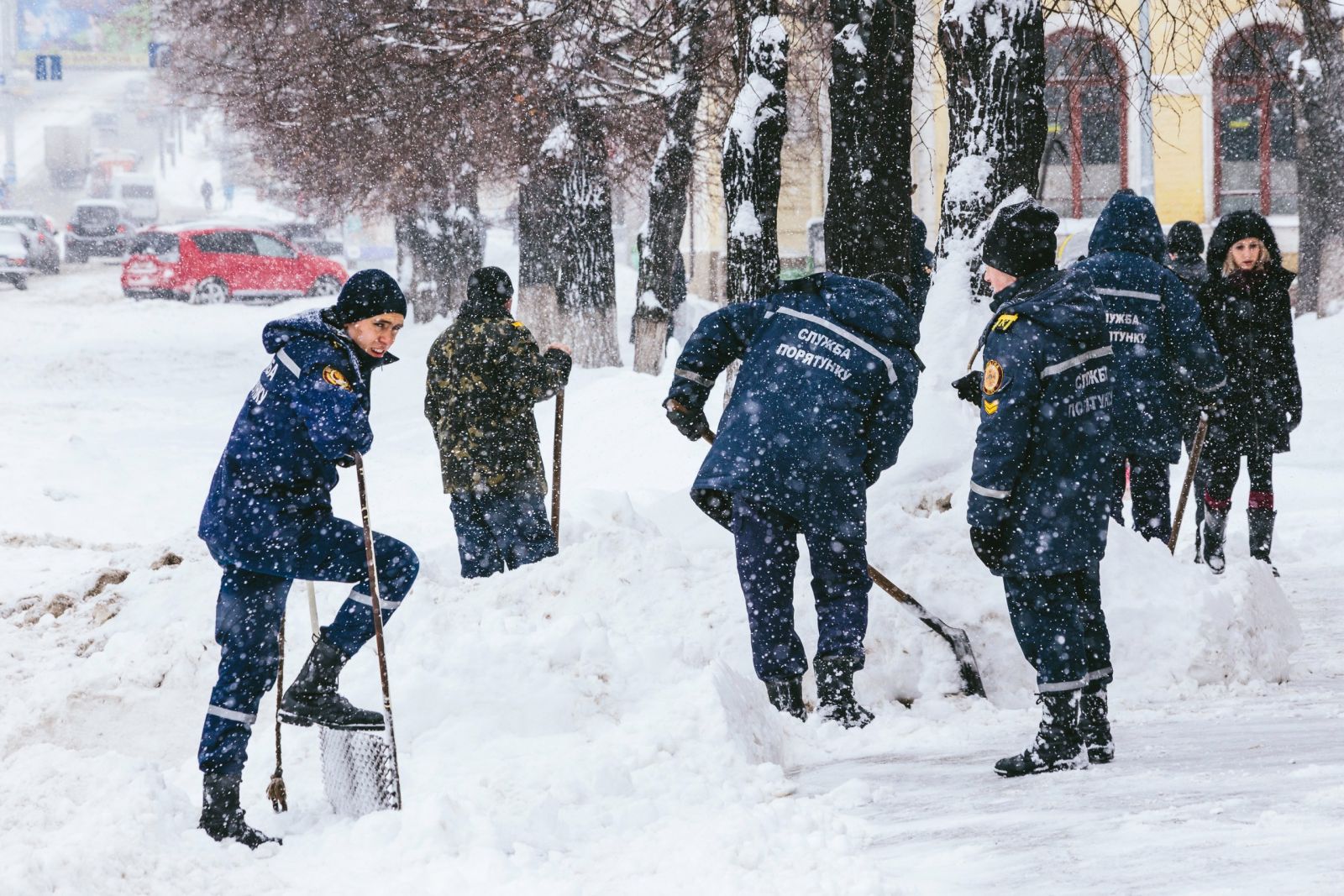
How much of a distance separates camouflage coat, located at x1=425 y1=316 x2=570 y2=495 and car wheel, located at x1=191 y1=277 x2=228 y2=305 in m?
24.8

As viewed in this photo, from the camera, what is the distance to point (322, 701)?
172 inches

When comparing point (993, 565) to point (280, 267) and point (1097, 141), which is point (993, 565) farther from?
point (280, 267)

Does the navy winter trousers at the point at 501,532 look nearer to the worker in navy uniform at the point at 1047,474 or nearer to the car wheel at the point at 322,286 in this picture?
the worker in navy uniform at the point at 1047,474

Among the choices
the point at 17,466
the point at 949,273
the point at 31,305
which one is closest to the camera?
the point at 949,273

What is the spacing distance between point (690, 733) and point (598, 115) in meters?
12.5

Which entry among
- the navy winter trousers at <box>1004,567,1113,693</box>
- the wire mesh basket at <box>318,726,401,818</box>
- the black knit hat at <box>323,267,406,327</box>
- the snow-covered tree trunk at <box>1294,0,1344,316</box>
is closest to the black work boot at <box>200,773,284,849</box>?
the wire mesh basket at <box>318,726,401,818</box>

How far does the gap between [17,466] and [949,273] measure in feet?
28.3

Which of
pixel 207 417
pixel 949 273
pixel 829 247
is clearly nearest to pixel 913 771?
pixel 949 273

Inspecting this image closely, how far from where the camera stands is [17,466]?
12773mm

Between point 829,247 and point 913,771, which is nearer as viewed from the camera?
point 913,771

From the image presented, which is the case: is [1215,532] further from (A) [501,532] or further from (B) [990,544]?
(B) [990,544]

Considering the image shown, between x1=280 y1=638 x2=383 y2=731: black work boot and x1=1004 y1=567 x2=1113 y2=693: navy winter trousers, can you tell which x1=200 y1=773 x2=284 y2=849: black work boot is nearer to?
x1=280 y1=638 x2=383 y2=731: black work boot

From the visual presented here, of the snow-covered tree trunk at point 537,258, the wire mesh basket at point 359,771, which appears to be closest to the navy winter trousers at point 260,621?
the wire mesh basket at point 359,771

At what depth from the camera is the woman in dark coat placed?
25.3 feet
